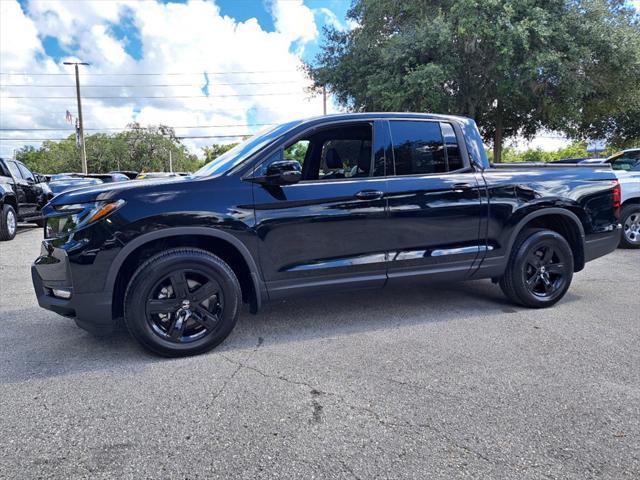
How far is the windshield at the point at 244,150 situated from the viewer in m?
3.69

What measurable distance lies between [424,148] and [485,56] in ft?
42.0

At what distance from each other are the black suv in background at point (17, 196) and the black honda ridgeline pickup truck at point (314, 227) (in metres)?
7.68

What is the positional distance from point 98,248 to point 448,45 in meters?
14.1

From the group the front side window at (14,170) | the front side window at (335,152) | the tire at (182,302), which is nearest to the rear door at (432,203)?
the front side window at (335,152)

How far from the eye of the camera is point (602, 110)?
18.8 metres

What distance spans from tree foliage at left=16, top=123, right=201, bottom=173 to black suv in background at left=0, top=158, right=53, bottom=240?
48448 millimetres

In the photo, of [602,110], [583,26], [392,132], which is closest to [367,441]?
[392,132]

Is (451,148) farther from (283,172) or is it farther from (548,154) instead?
(548,154)

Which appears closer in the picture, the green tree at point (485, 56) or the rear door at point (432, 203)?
the rear door at point (432, 203)

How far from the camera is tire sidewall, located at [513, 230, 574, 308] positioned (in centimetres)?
443

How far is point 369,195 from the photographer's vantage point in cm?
381

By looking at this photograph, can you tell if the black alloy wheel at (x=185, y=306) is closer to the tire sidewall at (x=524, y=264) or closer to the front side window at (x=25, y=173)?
the tire sidewall at (x=524, y=264)

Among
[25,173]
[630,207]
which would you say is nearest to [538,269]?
[630,207]

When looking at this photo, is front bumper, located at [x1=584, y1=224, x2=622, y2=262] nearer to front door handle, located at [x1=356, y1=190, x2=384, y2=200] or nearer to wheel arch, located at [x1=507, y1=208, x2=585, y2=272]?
wheel arch, located at [x1=507, y1=208, x2=585, y2=272]
